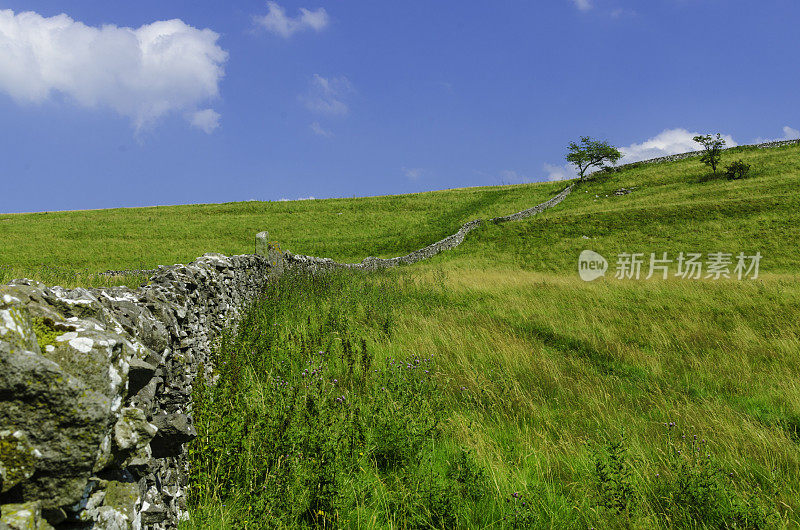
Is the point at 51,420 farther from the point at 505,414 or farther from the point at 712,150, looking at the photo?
the point at 712,150

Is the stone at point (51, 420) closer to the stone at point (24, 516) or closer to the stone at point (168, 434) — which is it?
the stone at point (24, 516)

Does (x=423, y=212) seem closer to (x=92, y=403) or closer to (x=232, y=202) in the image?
(x=232, y=202)

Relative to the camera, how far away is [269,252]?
1293 centimetres

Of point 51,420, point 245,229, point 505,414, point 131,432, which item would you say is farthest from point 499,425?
point 245,229

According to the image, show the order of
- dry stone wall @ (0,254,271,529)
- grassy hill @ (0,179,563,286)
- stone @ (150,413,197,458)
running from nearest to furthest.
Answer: dry stone wall @ (0,254,271,529) → stone @ (150,413,197,458) → grassy hill @ (0,179,563,286)

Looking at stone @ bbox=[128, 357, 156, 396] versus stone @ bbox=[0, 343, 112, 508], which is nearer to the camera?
stone @ bbox=[0, 343, 112, 508]

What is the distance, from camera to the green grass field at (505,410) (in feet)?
11.6

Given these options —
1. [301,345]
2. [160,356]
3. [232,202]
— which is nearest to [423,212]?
[232,202]

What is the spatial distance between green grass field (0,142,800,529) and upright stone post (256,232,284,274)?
3.42 ft

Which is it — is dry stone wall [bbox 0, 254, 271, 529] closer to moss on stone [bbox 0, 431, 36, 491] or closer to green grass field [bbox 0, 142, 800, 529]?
moss on stone [bbox 0, 431, 36, 491]

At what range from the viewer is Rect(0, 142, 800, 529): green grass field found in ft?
11.6

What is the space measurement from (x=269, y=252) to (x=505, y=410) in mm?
9628

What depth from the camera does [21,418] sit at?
72.3 inches

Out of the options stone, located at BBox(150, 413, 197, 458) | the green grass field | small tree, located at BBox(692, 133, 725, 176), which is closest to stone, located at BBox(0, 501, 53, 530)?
stone, located at BBox(150, 413, 197, 458)
